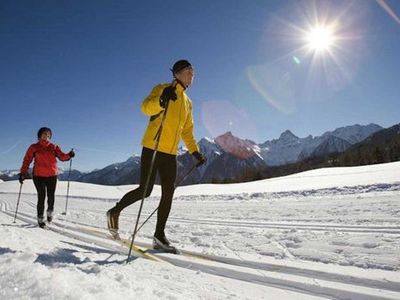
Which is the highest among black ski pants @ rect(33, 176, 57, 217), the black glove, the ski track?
the black glove

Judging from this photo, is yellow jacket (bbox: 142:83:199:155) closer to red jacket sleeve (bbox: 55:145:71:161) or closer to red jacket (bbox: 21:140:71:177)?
red jacket (bbox: 21:140:71:177)

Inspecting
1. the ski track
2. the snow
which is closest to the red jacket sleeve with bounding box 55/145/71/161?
the snow

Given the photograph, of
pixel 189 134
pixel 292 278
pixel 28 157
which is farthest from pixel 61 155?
pixel 292 278

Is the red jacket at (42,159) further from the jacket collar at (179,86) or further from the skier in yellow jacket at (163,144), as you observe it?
the jacket collar at (179,86)

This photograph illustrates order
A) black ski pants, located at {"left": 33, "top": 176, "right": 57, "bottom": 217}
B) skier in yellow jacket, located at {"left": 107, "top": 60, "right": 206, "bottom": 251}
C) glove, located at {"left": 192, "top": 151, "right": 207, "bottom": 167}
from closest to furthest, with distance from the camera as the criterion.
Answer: skier in yellow jacket, located at {"left": 107, "top": 60, "right": 206, "bottom": 251} → glove, located at {"left": 192, "top": 151, "right": 207, "bottom": 167} → black ski pants, located at {"left": 33, "top": 176, "right": 57, "bottom": 217}

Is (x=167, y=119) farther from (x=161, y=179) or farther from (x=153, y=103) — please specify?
(x=161, y=179)

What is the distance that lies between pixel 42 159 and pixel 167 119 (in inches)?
157

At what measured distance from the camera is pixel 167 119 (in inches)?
180

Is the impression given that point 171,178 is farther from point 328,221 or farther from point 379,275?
point 328,221

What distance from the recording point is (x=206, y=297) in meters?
2.42

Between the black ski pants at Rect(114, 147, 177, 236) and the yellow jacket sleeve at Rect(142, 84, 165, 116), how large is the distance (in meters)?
0.52

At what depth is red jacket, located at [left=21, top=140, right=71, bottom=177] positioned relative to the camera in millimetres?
7246

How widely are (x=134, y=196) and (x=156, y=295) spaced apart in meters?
2.43

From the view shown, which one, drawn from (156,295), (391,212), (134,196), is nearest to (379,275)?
(156,295)
